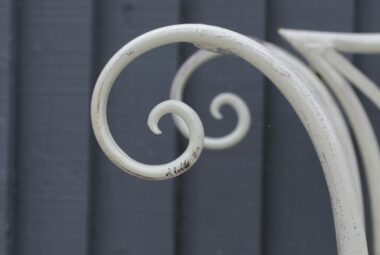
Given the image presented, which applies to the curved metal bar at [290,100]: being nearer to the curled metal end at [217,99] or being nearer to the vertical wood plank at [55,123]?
the curled metal end at [217,99]

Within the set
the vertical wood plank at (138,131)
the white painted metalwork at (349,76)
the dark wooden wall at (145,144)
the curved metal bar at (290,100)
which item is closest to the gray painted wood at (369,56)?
the dark wooden wall at (145,144)

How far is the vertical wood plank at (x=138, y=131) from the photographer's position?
3.93ft

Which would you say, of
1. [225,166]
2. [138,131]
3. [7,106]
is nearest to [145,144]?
[138,131]

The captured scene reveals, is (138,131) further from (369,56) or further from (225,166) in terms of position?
(369,56)

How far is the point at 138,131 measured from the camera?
1208 mm

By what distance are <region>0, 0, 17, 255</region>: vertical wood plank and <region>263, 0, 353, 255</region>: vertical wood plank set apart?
19.2 inches

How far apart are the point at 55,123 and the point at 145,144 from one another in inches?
7.1

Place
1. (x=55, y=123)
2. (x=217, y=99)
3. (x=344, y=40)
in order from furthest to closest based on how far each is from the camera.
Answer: (x=55, y=123) → (x=217, y=99) → (x=344, y=40)

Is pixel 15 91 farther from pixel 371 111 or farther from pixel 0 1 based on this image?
pixel 371 111

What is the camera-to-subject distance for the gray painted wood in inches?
45.9

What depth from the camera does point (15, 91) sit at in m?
1.21

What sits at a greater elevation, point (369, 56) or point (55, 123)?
point (369, 56)

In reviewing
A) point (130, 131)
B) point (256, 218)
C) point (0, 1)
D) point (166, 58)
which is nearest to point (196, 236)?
point (256, 218)

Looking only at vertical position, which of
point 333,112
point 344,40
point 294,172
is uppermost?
point 344,40
